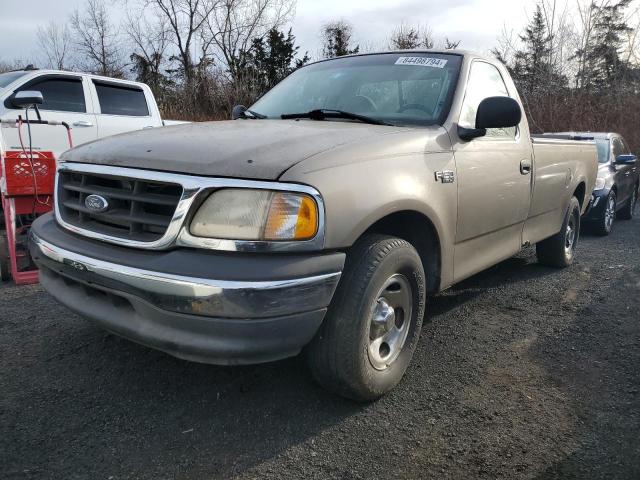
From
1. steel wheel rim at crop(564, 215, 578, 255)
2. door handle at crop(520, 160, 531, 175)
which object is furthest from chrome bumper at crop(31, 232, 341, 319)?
steel wheel rim at crop(564, 215, 578, 255)

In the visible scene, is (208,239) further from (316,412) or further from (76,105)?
Result: (76,105)

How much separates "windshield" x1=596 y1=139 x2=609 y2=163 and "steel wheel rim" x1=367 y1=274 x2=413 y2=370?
23.8 ft

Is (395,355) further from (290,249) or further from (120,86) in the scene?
(120,86)

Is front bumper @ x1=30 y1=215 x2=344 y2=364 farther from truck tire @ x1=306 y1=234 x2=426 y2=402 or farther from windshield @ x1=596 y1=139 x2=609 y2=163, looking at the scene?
windshield @ x1=596 y1=139 x2=609 y2=163

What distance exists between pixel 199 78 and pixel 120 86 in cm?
1537

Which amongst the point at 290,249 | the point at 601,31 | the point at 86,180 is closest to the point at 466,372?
the point at 290,249

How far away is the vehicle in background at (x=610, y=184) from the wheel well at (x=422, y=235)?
530 cm

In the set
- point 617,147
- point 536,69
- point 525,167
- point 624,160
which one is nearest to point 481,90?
point 525,167

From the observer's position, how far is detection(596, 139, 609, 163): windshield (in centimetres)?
865

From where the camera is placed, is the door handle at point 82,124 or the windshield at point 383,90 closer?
the windshield at point 383,90

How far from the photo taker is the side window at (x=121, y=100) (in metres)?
7.59

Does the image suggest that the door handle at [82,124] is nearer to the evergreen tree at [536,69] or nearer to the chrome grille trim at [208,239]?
the chrome grille trim at [208,239]

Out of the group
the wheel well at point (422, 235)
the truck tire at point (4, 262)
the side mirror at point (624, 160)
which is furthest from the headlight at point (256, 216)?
the side mirror at point (624, 160)

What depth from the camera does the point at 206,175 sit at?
85.4 inches
